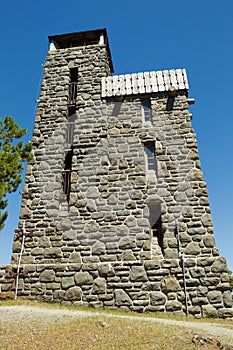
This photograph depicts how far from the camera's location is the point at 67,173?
36.0ft

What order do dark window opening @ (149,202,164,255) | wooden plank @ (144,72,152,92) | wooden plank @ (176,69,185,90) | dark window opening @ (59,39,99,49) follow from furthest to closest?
dark window opening @ (59,39,99,49) < wooden plank @ (144,72,152,92) < wooden plank @ (176,69,185,90) < dark window opening @ (149,202,164,255)

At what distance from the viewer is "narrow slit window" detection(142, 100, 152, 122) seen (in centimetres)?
1138

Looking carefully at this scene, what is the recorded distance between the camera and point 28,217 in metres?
10.1

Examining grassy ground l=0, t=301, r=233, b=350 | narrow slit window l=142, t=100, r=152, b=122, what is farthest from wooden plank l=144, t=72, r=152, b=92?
grassy ground l=0, t=301, r=233, b=350

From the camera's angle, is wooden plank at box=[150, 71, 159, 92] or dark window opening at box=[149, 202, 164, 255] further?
wooden plank at box=[150, 71, 159, 92]

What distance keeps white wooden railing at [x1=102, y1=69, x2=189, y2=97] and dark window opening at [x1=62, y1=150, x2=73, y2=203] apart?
311 cm

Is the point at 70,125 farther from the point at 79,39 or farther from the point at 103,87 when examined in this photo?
the point at 79,39

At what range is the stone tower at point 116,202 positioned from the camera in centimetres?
836

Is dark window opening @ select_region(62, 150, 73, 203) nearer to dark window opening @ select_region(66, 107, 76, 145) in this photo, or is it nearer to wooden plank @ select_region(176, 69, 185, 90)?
dark window opening @ select_region(66, 107, 76, 145)

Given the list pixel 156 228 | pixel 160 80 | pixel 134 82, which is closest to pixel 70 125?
pixel 134 82

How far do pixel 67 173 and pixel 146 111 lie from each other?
4192 millimetres

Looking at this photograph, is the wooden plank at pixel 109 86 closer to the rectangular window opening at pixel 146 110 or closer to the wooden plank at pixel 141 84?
the wooden plank at pixel 141 84

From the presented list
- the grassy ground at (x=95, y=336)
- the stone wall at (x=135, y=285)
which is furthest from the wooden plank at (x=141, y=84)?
the grassy ground at (x=95, y=336)

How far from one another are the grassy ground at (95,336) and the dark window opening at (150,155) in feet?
19.0
